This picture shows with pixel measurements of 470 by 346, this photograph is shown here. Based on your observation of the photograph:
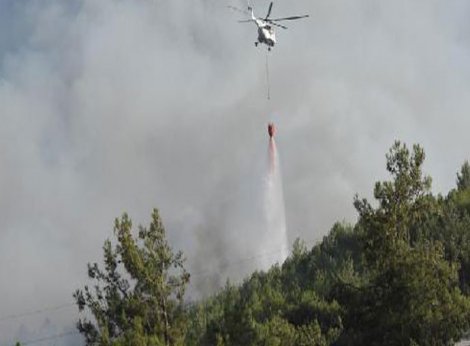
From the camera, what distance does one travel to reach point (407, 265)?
42.0 meters

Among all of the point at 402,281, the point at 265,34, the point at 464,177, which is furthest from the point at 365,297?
the point at 464,177

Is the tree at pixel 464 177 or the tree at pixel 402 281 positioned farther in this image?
the tree at pixel 464 177

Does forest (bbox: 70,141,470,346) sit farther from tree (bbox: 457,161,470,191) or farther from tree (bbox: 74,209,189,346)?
tree (bbox: 457,161,470,191)

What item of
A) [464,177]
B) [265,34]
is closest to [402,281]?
[265,34]

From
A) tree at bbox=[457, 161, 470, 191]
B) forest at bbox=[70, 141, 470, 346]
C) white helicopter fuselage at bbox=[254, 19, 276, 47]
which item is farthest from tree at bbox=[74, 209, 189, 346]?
tree at bbox=[457, 161, 470, 191]

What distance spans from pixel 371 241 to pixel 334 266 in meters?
114

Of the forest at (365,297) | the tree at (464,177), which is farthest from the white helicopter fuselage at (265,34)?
the tree at (464,177)

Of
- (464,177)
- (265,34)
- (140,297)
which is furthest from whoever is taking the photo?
(464,177)

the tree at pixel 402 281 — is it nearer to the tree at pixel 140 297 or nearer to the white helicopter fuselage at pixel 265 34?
the tree at pixel 140 297

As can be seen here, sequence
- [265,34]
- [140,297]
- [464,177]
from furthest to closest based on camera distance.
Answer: [464,177]
[265,34]
[140,297]

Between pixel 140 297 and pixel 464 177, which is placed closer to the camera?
pixel 140 297

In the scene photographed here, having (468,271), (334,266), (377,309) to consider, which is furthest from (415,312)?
(334,266)

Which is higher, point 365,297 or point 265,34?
point 265,34

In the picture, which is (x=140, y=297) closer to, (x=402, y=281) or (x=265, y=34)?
(x=402, y=281)
